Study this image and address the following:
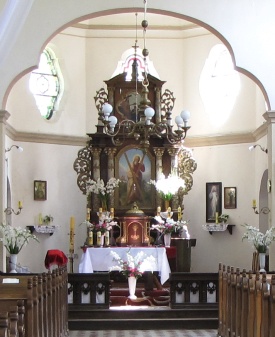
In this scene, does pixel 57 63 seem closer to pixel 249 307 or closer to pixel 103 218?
pixel 103 218

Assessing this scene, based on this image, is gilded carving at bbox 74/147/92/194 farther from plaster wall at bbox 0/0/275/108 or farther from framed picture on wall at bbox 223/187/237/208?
plaster wall at bbox 0/0/275/108

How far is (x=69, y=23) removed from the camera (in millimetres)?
13023

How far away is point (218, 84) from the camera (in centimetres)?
1841

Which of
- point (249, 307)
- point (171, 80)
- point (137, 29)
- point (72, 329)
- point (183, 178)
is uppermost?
point (137, 29)

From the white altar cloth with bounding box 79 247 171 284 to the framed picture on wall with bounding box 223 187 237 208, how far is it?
2.74 metres

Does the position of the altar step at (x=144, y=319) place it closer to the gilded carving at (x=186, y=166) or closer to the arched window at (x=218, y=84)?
the gilded carving at (x=186, y=166)

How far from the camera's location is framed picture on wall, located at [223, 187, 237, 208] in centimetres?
1739

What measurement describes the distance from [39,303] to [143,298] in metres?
5.46

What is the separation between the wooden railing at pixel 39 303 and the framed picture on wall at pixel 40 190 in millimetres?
6246

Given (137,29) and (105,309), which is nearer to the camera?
(105,309)

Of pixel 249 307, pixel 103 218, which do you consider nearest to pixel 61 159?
pixel 103 218

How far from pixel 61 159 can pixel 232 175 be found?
3.94 m

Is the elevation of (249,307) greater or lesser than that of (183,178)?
lesser

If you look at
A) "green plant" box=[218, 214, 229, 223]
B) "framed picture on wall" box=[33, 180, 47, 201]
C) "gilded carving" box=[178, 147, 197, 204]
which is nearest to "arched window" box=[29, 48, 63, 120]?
"framed picture on wall" box=[33, 180, 47, 201]
